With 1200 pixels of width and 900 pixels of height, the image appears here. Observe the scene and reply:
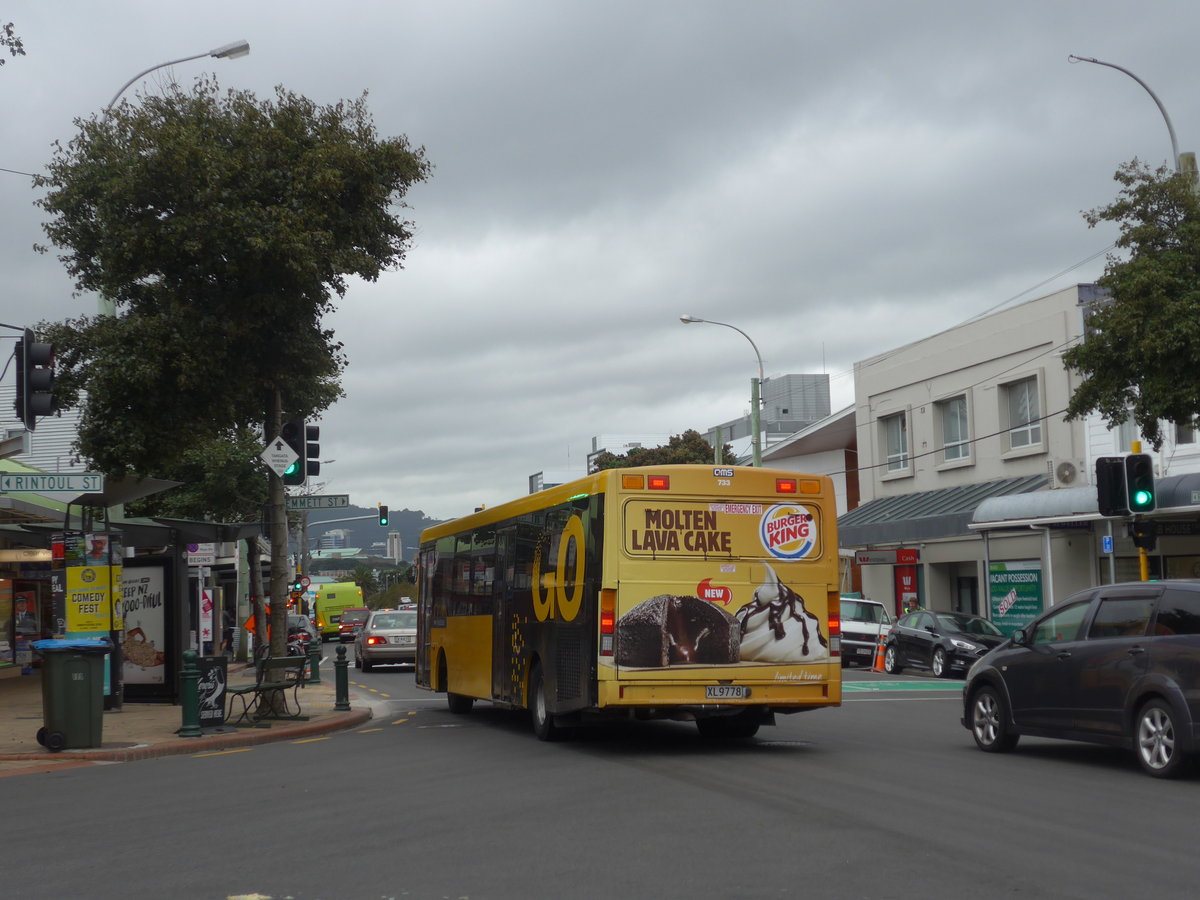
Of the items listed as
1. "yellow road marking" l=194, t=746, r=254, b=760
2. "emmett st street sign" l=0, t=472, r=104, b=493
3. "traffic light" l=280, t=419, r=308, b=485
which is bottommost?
"yellow road marking" l=194, t=746, r=254, b=760

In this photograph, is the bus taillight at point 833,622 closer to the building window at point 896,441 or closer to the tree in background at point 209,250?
the tree in background at point 209,250

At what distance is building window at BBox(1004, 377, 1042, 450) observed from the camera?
119ft

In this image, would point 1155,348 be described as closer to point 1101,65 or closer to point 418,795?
point 1101,65

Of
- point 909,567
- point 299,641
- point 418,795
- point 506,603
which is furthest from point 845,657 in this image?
point 418,795

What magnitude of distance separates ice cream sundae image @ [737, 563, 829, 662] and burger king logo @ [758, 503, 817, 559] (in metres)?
0.25

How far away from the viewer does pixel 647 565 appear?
1363cm

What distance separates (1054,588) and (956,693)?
451 inches

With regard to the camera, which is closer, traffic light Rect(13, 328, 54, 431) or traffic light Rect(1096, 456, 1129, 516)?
traffic light Rect(13, 328, 54, 431)

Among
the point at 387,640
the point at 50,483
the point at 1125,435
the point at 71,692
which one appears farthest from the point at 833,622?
the point at 387,640

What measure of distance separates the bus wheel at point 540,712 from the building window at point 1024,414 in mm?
23557

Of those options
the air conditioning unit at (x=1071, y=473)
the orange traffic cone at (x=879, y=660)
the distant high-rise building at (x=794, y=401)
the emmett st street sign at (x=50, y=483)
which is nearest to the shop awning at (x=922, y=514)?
the air conditioning unit at (x=1071, y=473)

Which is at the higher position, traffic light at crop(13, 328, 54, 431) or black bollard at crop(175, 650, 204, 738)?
traffic light at crop(13, 328, 54, 431)

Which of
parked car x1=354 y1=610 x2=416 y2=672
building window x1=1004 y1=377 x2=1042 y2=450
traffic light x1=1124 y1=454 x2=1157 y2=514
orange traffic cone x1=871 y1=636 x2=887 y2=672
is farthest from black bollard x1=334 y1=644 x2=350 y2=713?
building window x1=1004 y1=377 x2=1042 y2=450

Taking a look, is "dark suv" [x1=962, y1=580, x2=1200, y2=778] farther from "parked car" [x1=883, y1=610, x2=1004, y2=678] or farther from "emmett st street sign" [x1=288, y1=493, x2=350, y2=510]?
"parked car" [x1=883, y1=610, x2=1004, y2=678]
